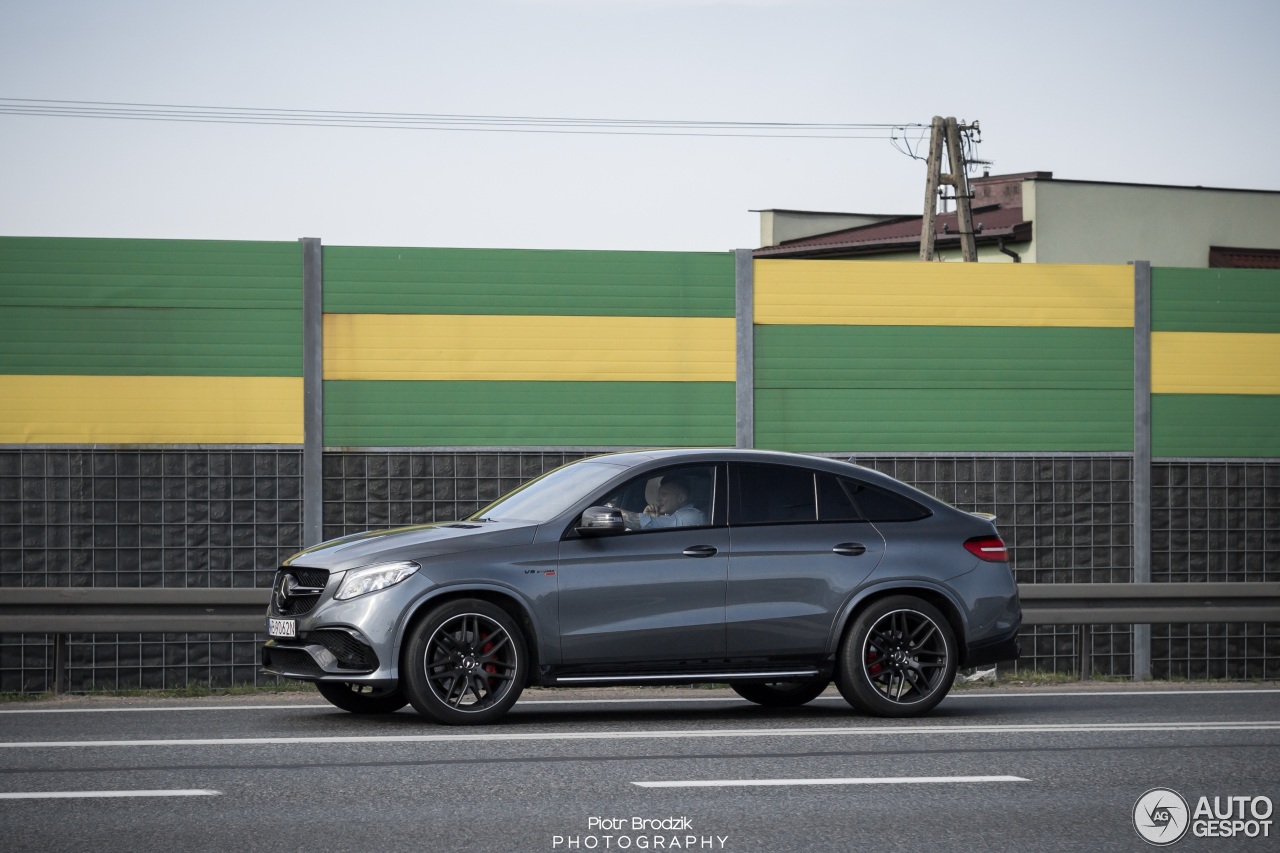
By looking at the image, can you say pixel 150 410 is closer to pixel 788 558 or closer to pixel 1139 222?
pixel 788 558

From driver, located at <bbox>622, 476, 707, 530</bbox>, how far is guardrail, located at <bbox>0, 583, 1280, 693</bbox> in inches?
147

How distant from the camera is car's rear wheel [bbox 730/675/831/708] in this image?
1051 cm

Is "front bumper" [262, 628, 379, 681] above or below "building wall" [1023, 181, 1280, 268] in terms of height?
below

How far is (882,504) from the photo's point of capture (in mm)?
9930

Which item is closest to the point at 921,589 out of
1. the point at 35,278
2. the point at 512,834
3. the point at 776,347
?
the point at 512,834

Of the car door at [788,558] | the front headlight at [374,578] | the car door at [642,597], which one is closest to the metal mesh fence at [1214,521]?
the car door at [788,558]

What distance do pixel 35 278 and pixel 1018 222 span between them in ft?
107

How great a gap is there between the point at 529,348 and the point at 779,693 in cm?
626

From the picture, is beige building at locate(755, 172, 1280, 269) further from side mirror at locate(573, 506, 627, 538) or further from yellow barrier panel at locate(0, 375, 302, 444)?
side mirror at locate(573, 506, 627, 538)

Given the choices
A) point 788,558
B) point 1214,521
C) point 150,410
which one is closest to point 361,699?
Result: point 788,558

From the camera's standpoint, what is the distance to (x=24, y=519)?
15047 millimetres

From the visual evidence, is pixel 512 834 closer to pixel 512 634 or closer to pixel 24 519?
pixel 512 634

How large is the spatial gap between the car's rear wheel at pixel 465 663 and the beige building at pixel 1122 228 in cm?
3375

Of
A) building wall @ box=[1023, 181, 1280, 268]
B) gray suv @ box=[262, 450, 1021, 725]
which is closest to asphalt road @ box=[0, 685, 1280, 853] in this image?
gray suv @ box=[262, 450, 1021, 725]
